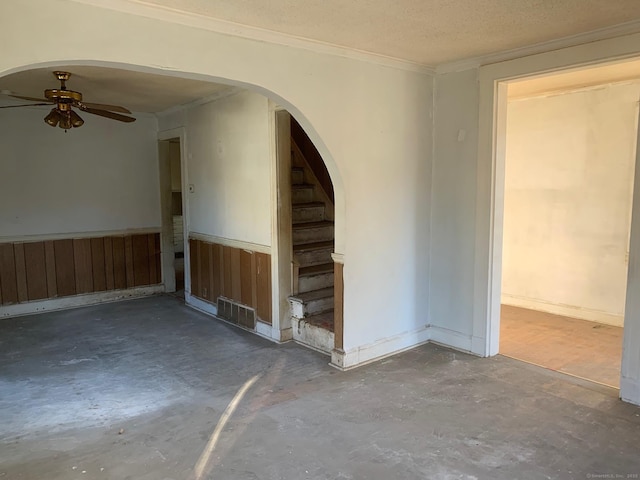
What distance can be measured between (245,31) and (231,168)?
2173 millimetres

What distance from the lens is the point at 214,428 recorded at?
2828 mm

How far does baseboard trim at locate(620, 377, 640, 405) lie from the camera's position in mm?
3061

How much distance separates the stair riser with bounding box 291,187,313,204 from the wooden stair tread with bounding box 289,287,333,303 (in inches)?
46.7

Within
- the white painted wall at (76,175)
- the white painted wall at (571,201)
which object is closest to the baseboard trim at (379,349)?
the white painted wall at (571,201)

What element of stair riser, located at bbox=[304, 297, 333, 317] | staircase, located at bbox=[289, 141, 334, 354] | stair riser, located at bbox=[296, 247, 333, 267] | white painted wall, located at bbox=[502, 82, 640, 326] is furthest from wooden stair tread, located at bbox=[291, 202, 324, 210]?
white painted wall, located at bbox=[502, 82, 640, 326]

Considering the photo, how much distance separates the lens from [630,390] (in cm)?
309

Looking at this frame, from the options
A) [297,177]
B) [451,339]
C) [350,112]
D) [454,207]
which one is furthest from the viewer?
[297,177]

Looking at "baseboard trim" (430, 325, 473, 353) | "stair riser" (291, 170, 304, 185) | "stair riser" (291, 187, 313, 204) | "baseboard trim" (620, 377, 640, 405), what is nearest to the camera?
"baseboard trim" (620, 377, 640, 405)

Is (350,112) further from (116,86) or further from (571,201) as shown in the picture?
(571,201)

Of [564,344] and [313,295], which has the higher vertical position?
[313,295]

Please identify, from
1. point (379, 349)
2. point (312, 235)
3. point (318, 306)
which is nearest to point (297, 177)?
point (312, 235)

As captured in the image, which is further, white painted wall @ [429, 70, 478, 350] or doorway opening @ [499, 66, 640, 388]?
doorway opening @ [499, 66, 640, 388]

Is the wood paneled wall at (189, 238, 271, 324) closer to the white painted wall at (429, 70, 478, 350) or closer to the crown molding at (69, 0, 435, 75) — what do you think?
the white painted wall at (429, 70, 478, 350)

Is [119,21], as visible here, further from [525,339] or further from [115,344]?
[525,339]
